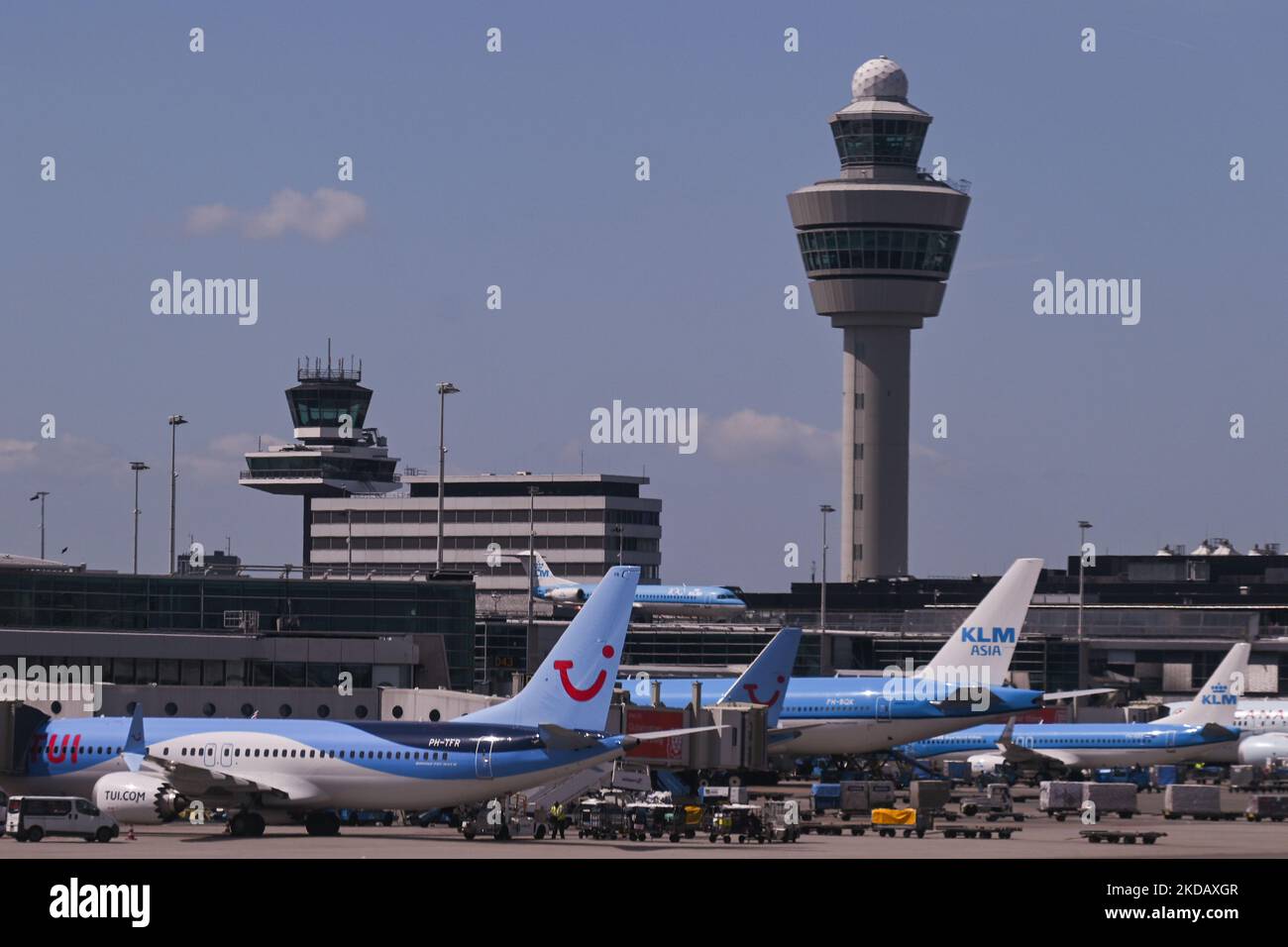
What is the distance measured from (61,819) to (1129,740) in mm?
70350

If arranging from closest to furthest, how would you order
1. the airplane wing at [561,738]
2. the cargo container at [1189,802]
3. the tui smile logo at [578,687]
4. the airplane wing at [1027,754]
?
the airplane wing at [561,738], the tui smile logo at [578,687], the cargo container at [1189,802], the airplane wing at [1027,754]

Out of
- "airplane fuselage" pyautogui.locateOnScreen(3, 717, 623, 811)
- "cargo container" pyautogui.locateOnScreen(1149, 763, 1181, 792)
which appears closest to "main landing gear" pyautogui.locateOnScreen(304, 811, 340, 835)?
"airplane fuselage" pyautogui.locateOnScreen(3, 717, 623, 811)

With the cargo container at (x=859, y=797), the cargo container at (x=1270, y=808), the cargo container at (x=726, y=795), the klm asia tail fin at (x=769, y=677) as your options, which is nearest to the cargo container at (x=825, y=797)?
the cargo container at (x=859, y=797)

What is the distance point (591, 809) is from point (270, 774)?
1090 centimetres

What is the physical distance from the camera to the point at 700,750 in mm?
79938

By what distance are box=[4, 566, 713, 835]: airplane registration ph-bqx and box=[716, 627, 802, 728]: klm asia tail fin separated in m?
28.6

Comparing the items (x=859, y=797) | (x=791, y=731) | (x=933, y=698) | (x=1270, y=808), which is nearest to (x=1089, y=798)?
(x=859, y=797)

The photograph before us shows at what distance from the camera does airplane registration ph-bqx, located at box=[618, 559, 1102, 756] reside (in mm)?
94625

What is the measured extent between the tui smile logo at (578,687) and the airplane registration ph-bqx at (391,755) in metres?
0.03

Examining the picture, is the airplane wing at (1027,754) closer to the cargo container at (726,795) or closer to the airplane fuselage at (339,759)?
the cargo container at (726,795)

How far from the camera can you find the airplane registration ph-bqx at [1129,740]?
367 feet

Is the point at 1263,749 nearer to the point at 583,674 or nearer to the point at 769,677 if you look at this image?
the point at 769,677
